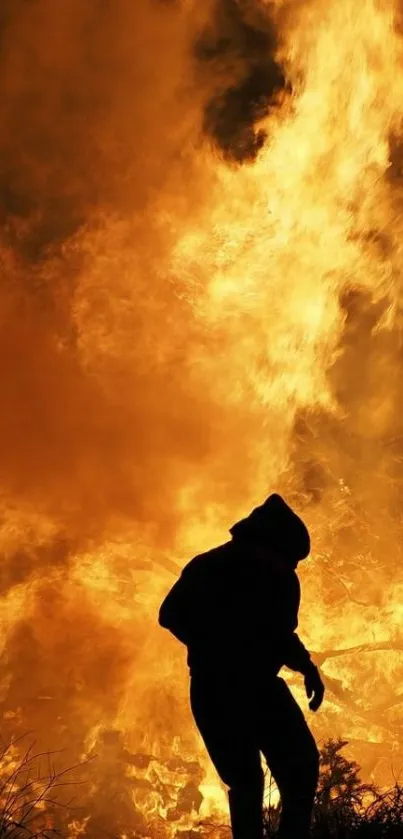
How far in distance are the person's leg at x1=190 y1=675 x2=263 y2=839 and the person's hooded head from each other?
2.62 feet

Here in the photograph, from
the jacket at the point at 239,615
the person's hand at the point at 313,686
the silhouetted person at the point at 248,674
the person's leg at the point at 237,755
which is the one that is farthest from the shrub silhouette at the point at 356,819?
the jacket at the point at 239,615

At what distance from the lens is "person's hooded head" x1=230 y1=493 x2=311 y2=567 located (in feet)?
12.6

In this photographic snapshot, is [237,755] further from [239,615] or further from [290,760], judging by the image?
[239,615]

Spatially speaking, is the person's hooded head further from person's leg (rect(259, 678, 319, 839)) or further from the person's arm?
person's leg (rect(259, 678, 319, 839))

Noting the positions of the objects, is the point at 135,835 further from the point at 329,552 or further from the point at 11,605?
the point at 329,552

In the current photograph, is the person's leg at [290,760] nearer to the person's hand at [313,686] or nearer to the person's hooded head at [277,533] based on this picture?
A: the person's hand at [313,686]

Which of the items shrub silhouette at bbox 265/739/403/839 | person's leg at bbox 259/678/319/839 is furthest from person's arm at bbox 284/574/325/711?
shrub silhouette at bbox 265/739/403/839

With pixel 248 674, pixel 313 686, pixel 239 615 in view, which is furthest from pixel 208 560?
pixel 313 686

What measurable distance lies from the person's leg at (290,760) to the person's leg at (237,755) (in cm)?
9

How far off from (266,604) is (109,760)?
3001 cm

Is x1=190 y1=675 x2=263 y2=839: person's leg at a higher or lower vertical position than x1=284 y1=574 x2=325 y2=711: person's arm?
lower

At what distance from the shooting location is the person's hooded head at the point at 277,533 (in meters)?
3.85

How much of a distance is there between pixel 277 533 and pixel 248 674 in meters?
0.79

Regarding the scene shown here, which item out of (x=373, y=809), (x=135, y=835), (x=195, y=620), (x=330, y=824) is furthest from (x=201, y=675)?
(x=135, y=835)
